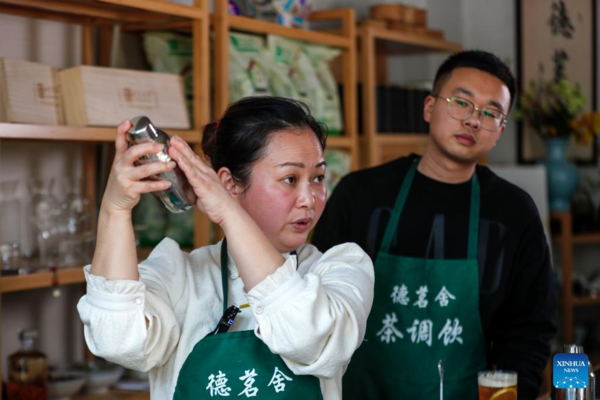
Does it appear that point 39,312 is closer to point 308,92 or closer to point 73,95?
point 73,95

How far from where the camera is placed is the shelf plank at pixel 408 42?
3419 mm

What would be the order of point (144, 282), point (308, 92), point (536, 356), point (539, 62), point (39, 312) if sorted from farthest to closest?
point (539, 62), point (308, 92), point (39, 312), point (536, 356), point (144, 282)

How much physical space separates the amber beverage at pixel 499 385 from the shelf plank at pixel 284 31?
1563 millimetres

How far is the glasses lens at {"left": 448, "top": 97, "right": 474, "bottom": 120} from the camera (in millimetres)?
2045

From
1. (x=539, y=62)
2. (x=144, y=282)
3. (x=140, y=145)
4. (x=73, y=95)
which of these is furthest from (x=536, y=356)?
(x=539, y=62)

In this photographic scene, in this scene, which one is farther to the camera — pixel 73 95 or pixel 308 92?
pixel 308 92

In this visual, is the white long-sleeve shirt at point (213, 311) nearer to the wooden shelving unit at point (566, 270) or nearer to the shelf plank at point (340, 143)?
the shelf plank at point (340, 143)

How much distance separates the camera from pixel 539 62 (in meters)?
4.45

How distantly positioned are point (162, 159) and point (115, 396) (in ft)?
4.90

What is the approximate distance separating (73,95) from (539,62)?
9.84 ft

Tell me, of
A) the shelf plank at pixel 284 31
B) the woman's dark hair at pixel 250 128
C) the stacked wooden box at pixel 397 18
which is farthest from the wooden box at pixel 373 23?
the woman's dark hair at pixel 250 128

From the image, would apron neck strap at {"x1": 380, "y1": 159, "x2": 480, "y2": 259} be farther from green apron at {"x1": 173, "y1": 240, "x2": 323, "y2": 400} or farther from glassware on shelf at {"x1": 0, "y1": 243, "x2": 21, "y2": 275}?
glassware on shelf at {"x1": 0, "y1": 243, "x2": 21, "y2": 275}

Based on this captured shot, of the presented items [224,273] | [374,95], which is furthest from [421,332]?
[374,95]

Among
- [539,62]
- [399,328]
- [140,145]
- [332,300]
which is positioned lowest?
[399,328]
